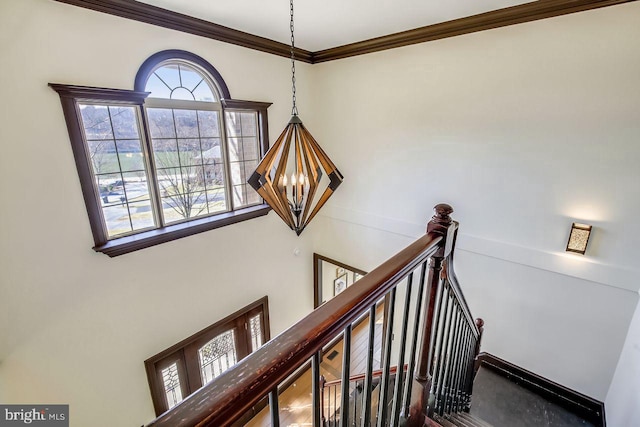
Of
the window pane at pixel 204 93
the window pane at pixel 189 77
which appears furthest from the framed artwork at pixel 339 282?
the window pane at pixel 189 77

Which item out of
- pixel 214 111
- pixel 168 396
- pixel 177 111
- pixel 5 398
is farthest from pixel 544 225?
pixel 5 398

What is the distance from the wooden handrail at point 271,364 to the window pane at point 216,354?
149 inches

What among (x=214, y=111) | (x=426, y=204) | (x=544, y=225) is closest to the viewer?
→ (x=544, y=225)

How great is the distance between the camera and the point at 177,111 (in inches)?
127

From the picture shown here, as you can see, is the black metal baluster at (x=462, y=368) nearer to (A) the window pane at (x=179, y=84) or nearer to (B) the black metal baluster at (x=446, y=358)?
(B) the black metal baluster at (x=446, y=358)

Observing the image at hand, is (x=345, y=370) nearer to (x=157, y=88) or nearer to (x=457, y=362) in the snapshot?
(x=457, y=362)

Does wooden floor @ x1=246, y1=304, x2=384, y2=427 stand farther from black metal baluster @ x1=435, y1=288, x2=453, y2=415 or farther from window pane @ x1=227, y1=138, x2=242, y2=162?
window pane @ x1=227, y1=138, x2=242, y2=162

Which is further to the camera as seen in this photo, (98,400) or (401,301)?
(401,301)

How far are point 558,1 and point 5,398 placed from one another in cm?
566

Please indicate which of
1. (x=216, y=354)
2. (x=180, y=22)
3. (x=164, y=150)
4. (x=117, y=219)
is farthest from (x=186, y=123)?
(x=216, y=354)

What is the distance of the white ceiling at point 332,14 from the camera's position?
2.69 meters

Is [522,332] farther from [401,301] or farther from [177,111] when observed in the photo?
[177,111]

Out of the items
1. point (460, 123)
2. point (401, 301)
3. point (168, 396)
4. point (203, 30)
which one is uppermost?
point (203, 30)

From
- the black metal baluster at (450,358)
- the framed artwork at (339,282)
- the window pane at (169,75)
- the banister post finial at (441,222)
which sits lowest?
the framed artwork at (339,282)
